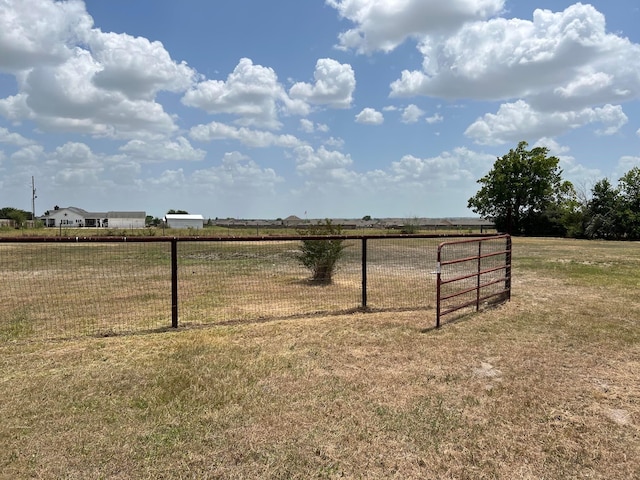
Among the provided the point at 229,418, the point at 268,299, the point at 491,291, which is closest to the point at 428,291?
the point at 491,291

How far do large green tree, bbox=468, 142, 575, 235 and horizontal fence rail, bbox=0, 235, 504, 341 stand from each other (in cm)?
3645

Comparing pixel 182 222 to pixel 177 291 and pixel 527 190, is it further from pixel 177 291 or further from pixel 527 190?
pixel 177 291

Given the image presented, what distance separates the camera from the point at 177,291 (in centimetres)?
891

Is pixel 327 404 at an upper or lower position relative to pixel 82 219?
lower

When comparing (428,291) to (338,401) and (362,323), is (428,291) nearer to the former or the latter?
(362,323)

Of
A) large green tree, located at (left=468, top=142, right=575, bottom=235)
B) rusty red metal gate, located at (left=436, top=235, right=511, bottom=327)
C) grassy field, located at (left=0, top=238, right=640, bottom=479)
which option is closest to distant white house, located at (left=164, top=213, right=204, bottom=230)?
large green tree, located at (left=468, top=142, right=575, bottom=235)

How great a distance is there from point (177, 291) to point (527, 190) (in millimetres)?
46165

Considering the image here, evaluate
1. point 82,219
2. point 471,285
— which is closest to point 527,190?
point 471,285

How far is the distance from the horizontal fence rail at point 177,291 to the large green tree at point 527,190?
120 feet

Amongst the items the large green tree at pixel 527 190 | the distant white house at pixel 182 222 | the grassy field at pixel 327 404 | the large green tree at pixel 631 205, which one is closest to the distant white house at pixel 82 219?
the distant white house at pixel 182 222

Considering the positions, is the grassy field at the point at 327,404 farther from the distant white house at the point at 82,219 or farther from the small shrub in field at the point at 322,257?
the distant white house at the point at 82,219

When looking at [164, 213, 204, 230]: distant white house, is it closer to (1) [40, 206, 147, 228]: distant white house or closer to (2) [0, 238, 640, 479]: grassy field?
(1) [40, 206, 147, 228]: distant white house

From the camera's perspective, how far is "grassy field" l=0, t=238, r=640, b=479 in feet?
9.58

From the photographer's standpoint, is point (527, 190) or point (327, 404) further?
point (527, 190)
